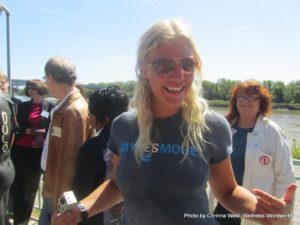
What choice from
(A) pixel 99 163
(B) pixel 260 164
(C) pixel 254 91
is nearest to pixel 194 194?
(A) pixel 99 163

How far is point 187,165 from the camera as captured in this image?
60.3 inches

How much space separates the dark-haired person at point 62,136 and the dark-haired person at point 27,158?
1353mm

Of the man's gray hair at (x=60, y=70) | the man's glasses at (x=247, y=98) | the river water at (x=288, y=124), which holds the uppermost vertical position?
the man's gray hair at (x=60, y=70)

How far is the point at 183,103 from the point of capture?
5.57 ft

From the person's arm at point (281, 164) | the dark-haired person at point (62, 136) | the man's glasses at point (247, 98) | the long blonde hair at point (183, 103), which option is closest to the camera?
the long blonde hair at point (183, 103)

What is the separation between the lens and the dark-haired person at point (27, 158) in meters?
4.32

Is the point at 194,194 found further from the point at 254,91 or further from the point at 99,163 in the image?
the point at 254,91

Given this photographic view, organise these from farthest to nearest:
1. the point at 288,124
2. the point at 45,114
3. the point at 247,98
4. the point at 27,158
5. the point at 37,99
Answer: the point at 288,124, the point at 37,99, the point at 27,158, the point at 45,114, the point at 247,98

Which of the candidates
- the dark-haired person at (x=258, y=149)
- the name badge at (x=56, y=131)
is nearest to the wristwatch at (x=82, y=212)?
the name badge at (x=56, y=131)

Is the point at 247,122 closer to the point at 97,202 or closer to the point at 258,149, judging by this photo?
the point at 258,149

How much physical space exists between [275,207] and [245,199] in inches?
8.0

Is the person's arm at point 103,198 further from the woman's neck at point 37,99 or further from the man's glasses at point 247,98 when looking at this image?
the woman's neck at point 37,99

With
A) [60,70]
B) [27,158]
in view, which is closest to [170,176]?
[60,70]

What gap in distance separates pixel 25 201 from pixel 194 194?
11.1ft
